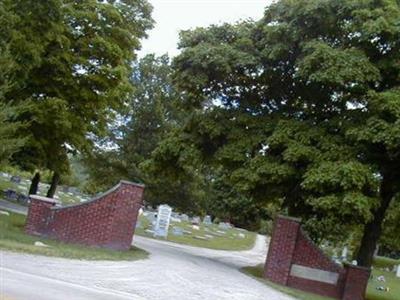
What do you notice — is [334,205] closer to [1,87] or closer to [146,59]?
[1,87]

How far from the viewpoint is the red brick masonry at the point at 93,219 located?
58.5ft

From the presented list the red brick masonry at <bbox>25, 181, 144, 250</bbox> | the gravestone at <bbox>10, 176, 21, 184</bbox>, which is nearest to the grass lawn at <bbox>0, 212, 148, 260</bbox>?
the red brick masonry at <bbox>25, 181, 144, 250</bbox>

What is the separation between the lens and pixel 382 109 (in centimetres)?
1886

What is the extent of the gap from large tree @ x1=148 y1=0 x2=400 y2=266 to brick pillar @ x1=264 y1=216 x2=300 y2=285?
1.18 metres

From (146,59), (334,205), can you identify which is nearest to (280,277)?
(334,205)

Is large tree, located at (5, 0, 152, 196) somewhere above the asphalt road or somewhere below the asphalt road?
above

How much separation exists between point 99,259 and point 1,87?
17.4 feet

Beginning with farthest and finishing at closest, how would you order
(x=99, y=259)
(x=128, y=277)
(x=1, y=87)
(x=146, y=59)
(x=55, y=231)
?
(x=146, y=59) < (x=55, y=231) < (x=1, y=87) < (x=99, y=259) < (x=128, y=277)

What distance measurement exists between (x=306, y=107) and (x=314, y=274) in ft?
22.4

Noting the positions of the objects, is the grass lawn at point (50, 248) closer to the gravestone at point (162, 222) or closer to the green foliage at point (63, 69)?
the green foliage at point (63, 69)

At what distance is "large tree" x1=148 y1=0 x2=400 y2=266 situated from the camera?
62.9 ft

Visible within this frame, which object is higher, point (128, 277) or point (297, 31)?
point (297, 31)

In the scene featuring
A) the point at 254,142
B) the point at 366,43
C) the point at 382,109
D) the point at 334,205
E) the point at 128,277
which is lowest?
the point at 128,277

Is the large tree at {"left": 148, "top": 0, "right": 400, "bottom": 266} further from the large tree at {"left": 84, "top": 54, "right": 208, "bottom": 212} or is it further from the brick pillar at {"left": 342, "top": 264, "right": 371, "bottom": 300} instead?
the large tree at {"left": 84, "top": 54, "right": 208, "bottom": 212}
